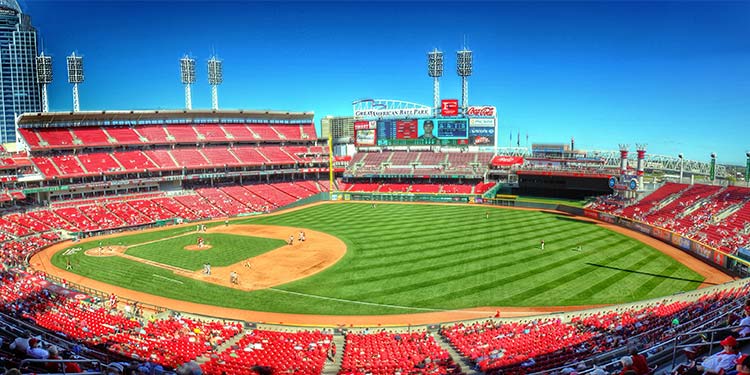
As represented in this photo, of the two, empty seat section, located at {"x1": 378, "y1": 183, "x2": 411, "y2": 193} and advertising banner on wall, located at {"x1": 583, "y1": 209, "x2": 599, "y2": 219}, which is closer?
advertising banner on wall, located at {"x1": 583, "y1": 209, "x2": 599, "y2": 219}

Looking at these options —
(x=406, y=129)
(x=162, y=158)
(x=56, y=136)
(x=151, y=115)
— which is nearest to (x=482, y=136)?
(x=406, y=129)

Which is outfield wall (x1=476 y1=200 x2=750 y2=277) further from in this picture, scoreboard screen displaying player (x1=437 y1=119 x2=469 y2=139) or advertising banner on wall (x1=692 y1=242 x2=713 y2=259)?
scoreboard screen displaying player (x1=437 y1=119 x2=469 y2=139)

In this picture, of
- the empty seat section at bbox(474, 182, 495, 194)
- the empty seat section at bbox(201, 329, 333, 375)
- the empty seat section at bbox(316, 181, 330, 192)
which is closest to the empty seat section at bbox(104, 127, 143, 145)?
the empty seat section at bbox(316, 181, 330, 192)

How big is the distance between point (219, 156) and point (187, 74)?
63.8ft

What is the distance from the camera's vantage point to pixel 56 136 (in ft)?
216

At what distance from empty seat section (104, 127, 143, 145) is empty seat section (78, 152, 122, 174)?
3771 millimetres

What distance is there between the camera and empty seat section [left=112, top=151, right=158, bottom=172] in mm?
66375

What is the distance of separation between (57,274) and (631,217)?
179 feet

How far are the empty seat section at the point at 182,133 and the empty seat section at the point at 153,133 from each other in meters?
1.34

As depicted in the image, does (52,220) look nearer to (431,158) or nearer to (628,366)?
(431,158)

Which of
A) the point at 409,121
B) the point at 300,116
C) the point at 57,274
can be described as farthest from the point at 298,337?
the point at 300,116

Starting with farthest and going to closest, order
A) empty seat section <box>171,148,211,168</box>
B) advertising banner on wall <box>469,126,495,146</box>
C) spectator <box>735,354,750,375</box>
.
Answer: advertising banner on wall <box>469,126,495,146</box> → empty seat section <box>171,148,211,168</box> → spectator <box>735,354,750,375</box>

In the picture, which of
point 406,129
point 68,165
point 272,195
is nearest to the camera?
point 68,165

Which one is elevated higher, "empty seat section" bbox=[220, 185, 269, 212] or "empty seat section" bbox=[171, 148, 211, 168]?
"empty seat section" bbox=[171, 148, 211, 168]
